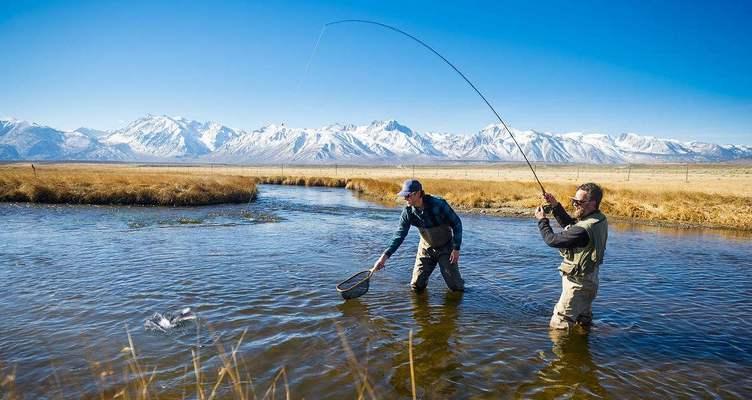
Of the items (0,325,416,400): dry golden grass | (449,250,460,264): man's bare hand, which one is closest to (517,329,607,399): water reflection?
(0,325,416,400): dry golden grass

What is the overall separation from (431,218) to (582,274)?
113 inches

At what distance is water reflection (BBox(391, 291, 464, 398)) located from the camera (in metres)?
5.75

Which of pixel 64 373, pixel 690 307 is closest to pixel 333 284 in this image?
pixel 64 373

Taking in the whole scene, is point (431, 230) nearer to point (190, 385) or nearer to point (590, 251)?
point (590, 251)

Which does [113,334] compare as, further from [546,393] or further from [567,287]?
[567,287]

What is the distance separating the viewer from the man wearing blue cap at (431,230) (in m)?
8.29

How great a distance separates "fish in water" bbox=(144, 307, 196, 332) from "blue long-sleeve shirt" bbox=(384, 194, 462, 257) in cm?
371

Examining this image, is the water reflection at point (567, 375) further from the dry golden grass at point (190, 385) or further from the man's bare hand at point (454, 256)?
the man's bare hand at point (454, 256)

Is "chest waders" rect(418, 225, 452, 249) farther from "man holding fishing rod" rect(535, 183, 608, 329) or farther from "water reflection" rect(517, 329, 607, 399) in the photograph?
"water reflection" rect(517, 329, 607, 399)

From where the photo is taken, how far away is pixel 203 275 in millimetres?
11000

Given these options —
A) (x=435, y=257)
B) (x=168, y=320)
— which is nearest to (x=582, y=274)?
(x=435, y=257)

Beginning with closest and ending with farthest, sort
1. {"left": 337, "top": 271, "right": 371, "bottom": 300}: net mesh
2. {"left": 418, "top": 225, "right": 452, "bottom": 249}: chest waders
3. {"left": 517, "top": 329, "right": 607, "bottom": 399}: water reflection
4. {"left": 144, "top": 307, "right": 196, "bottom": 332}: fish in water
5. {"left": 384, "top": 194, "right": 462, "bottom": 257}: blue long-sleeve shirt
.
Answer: {"left": 517, "top": 329, "right": 607, "bottom": 399}: water reflection < {"left": 144, "top": 307, "right": 196, "bottom": 332}: fish in water < {"left": 384, "top": 194, "right": 462, "bottom": 257}: blue long-sleeve shirt < {"left": 418, "top": 225, "right": 452, "bottom": 249}: chest waders < {"left": 337, "top": 271, "right": 371, "bottom": 300}: net mesh

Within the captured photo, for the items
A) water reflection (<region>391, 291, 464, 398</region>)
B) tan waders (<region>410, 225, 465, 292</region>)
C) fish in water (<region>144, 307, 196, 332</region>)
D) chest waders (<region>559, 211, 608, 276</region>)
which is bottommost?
water reflection (<region>391, 291, 464, 398</region>)

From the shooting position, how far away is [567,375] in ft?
20.1
